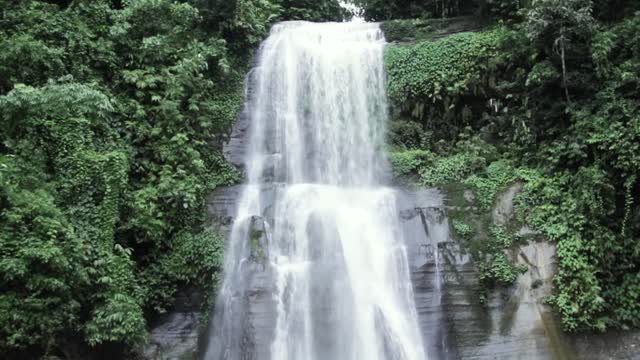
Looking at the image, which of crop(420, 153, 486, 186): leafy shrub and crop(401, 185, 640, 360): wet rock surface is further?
crop(420, 153, 486, 186): leafy shrub

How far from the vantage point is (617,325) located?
33.4ft

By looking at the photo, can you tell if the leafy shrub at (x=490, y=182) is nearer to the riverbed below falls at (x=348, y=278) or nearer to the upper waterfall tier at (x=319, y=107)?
the riverbed below falls at (x=348, y=278)

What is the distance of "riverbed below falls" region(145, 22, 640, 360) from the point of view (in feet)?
33.2

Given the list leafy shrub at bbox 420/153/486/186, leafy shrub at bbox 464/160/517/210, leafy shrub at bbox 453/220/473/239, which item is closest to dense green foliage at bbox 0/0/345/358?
leafy shrub at bbox 420/153/486/186

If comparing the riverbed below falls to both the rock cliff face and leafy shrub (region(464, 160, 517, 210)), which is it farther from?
leafy shrub (region(464, 160, 517, 210))

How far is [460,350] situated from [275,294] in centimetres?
329

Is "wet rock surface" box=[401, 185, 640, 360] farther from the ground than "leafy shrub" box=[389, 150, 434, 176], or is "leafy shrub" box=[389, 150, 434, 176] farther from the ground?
"leafy shrub" box=[389, 150, 434, 176]

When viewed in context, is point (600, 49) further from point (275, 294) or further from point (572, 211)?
point (275, 294)

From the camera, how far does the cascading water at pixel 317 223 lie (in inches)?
401

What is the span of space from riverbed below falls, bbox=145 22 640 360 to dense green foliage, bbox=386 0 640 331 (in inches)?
18.5

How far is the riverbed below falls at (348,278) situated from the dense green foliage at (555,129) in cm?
47

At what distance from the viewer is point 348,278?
10867 mm

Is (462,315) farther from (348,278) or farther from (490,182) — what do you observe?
(490,182)

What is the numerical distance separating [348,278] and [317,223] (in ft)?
4.21
